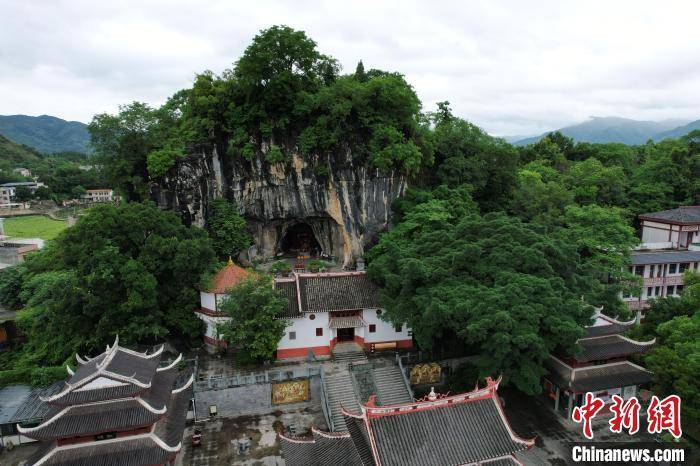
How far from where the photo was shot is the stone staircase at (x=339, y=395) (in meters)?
18.3

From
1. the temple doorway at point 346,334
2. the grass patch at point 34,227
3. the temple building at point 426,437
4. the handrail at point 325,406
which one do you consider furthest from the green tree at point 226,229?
the grass patch at point 34,227

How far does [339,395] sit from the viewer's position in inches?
765

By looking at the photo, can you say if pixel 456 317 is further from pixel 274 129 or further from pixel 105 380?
pixel 274 129

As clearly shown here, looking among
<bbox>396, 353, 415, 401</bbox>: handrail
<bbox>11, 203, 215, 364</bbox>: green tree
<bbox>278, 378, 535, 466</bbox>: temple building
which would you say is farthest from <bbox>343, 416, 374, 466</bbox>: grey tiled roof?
<bbox>11, 203, 215, 364</bbox>: green tree

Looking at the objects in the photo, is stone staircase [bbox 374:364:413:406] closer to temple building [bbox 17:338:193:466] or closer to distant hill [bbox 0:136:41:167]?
temple building [bbox 17:338:193:466]

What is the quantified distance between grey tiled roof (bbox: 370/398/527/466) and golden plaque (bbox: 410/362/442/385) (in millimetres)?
7508

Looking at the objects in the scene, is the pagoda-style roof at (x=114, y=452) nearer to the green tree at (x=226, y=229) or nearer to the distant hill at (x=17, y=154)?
the green tree at (x=226, y=229)

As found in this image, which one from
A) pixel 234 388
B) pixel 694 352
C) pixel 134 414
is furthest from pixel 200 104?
pixel 694 352

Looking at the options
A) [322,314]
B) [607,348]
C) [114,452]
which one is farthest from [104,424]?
[607,348]

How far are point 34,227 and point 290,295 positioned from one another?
51258 mm

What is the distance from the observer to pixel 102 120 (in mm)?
30328

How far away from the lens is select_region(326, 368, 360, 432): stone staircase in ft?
60.0

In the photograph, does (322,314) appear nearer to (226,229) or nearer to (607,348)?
(226,229)

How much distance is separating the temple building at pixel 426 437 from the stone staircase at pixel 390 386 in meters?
6.25
